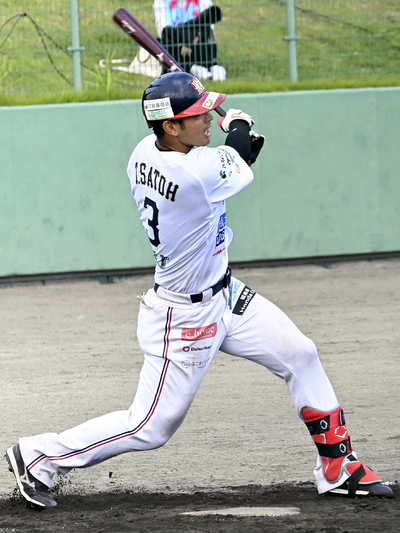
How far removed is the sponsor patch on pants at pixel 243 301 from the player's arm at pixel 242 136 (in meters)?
0.63

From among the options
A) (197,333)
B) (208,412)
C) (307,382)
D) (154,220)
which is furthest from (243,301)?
(208,412)

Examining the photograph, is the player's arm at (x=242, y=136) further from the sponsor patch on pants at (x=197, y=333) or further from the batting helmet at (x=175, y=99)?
the sponsor patch on pants at (x=197, y=333)

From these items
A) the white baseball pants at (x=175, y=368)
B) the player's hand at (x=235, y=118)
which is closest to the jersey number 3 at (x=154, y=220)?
the white baseball pants at (x=175, y=368)

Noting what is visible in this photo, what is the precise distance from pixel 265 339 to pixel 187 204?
0.80 metres

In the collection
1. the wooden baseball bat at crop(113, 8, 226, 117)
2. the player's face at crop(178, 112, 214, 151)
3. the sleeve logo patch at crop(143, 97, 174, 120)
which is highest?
the wooden baseball bat at crop(113, 8, 226, 117)

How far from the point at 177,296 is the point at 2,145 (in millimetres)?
6046

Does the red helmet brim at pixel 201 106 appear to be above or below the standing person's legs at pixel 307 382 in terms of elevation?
above

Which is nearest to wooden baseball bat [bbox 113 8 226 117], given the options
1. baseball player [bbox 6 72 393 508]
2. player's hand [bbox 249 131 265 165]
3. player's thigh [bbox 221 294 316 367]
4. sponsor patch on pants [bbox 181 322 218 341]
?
player's hand [bbox 249 131 265 165]

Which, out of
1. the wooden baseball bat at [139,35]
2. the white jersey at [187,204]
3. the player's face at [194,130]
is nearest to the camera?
the white jersey at [187,204]

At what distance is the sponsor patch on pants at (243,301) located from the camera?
4.32 m

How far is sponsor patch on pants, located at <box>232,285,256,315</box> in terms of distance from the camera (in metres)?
4.32

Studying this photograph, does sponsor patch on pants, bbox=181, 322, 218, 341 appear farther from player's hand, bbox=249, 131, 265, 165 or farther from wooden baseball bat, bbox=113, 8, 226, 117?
wooden baseball bat, bbox=113, 8, 226, 117

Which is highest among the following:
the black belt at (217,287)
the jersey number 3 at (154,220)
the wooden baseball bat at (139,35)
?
the wooden baseball bat at (139,35)

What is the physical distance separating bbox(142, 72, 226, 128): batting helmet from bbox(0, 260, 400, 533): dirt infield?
5.92ft
